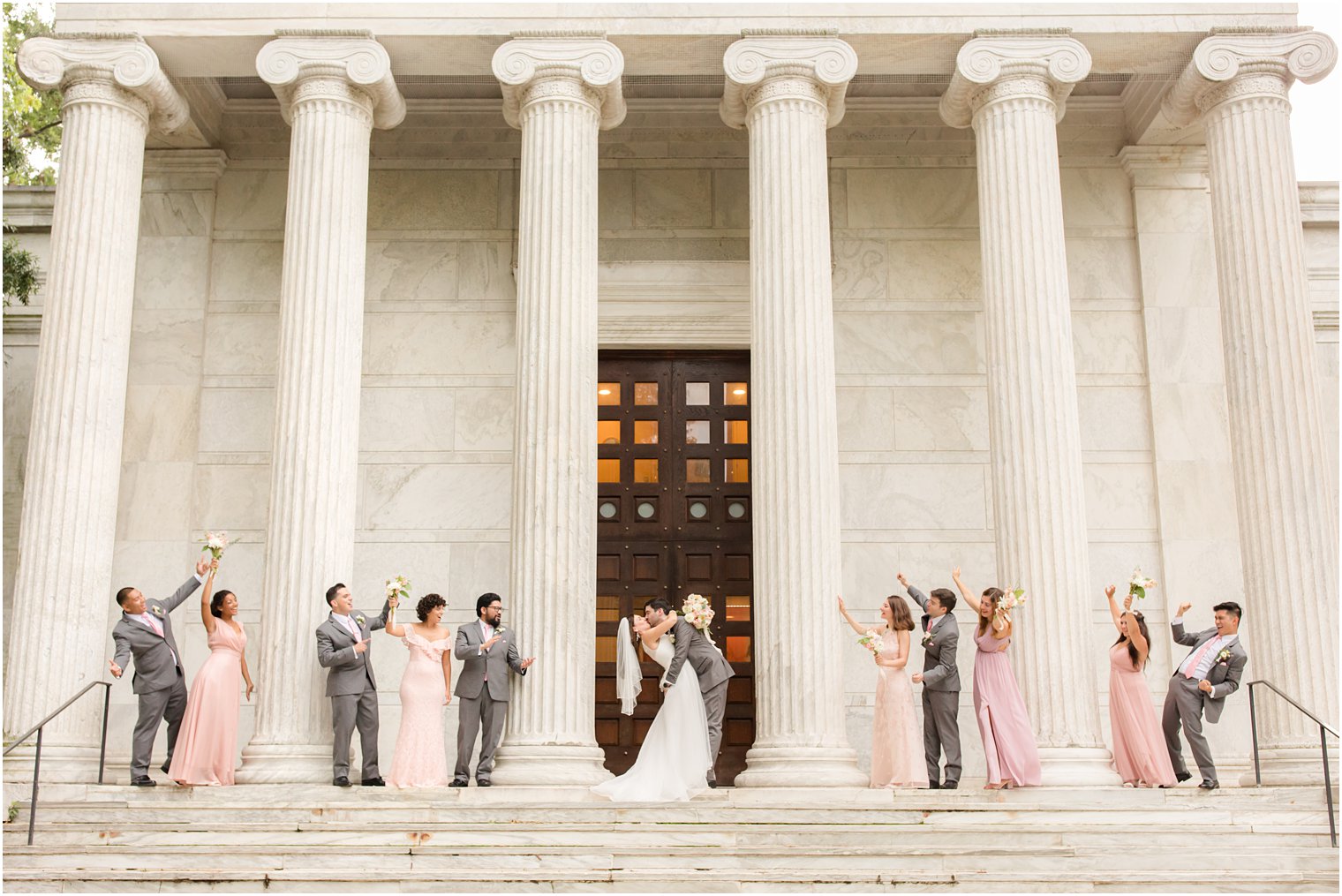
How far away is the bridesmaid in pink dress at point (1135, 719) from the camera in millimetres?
15000

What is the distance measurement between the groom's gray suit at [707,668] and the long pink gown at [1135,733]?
432 cm

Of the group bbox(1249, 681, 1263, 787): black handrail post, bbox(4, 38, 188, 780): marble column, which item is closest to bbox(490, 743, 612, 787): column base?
bbox(4, 38, 188, 780): marble column

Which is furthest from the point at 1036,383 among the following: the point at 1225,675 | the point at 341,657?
the point at 341,657

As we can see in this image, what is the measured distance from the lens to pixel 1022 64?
1703 cm

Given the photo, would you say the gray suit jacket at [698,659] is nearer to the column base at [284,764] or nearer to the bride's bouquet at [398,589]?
the bride's bouquet at [398,589]

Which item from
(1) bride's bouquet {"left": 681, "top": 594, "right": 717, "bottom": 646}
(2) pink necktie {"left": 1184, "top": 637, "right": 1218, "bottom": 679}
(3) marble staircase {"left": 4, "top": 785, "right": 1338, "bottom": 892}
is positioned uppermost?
(1) bride's bouquet {"left": 681, "top": 594, "right": 717, "bottom": 646}

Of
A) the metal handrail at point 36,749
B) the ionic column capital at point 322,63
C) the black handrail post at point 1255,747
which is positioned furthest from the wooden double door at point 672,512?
the metal handrail at point 36,749

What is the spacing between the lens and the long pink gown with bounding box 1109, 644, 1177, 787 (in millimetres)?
15031

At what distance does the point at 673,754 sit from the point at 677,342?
287 inches

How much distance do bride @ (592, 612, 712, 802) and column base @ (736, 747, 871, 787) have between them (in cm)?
66

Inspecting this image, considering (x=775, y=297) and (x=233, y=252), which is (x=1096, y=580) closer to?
(x=775, y=297)

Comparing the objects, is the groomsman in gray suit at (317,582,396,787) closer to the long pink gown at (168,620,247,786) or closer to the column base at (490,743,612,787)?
the long pink gown at (168,620,247,786)

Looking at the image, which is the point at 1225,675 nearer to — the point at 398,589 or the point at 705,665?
the point at 705,665

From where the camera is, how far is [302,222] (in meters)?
16.6
